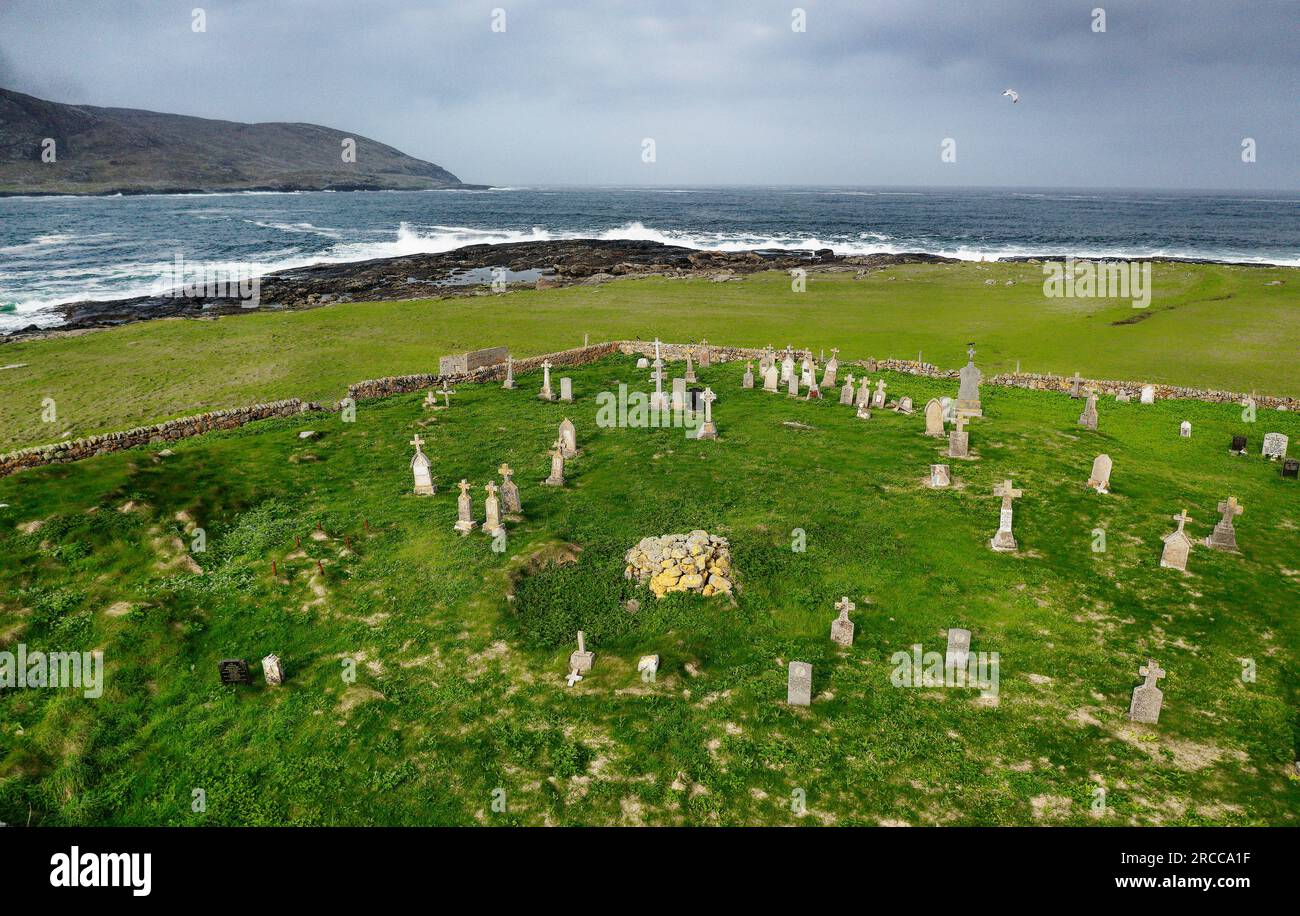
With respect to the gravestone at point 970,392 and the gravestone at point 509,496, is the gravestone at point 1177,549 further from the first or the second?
the gravestone at point 509,496

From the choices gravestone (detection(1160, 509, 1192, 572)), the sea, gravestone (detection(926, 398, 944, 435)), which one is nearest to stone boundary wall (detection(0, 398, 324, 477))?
gravestone (detection(926, 398, 944, 435))

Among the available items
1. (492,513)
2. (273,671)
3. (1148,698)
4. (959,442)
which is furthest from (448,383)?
(1148,698)

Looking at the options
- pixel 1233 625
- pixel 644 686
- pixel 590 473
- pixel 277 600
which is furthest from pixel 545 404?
pixel 1233 625

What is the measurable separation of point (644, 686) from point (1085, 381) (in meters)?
28.0

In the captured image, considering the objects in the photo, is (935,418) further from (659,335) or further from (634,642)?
(659,335)

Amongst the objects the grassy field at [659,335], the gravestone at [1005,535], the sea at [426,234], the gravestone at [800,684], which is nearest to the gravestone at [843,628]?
the gravestone at [800,684]

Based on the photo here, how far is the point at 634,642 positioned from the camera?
1352cm

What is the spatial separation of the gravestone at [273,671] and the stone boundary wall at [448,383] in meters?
12.7

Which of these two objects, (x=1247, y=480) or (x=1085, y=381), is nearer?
(x=1247, y=480)

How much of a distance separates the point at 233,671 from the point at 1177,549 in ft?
64.4

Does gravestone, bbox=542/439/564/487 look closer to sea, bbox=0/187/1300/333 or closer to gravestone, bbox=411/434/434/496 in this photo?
gravestone, bbox=411/434/434/496

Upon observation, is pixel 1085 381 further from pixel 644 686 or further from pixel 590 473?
pixel 644 686

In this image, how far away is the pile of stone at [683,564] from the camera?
14875 millimetres
